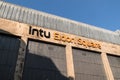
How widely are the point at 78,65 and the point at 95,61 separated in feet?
9.61

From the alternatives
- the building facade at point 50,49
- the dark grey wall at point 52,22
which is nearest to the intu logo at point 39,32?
the building facade at point 50,49

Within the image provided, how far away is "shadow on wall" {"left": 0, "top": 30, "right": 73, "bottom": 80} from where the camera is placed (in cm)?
1677

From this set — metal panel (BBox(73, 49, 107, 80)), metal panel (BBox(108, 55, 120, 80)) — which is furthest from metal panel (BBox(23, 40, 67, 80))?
metal panel (BBox(108, 55, 120, 80))

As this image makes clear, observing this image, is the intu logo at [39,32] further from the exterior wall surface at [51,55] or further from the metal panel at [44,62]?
the metal panel at [44,62]

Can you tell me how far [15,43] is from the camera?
61.1 ft

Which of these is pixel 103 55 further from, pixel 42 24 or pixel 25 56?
pixel 25 56

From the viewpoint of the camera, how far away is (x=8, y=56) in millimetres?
17516

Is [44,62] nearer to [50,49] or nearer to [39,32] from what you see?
[50,49]

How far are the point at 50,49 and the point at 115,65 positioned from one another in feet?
31.7

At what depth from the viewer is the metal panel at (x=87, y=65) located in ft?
66.0

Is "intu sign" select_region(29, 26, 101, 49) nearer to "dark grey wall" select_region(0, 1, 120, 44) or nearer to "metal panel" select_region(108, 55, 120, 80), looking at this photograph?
"dark grey wall" select_region(0, 1, 120, 44)

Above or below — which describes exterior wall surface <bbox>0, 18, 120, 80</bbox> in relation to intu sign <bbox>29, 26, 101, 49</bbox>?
below

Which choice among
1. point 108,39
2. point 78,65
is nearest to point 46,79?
point 78,65

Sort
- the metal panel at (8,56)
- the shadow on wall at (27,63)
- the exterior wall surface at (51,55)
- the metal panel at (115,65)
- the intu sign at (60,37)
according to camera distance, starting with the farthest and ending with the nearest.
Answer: the metal panel at (115,65) < the intu sign at (60,37) < the exterior wall surface at (51,55) < the shadow on wall at (27,63) < the metal panel at (8,56)
